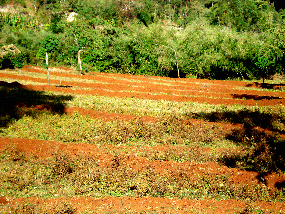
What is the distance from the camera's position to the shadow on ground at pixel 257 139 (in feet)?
31.6

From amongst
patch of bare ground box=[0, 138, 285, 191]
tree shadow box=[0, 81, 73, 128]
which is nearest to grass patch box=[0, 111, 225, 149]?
tree shadow box=[0, 81, 73, 128]

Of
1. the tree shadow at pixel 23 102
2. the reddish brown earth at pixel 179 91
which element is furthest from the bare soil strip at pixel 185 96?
the tree shadow at pixel 23 102

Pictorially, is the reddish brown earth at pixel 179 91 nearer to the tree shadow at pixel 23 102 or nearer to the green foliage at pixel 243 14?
the tree shadow at pixel 23 102

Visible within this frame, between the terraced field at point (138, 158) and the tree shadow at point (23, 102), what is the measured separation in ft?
0.25

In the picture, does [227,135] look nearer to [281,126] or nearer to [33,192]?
[281,126]

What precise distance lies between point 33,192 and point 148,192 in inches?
113

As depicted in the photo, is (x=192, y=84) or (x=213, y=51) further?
(x=213, y=51)

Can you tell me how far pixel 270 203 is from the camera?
24.0 ft

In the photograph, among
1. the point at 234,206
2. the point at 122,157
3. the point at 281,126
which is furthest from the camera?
the point at 281,126

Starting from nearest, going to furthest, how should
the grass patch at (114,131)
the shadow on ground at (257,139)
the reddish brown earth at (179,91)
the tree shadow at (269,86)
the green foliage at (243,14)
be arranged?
the shadow on ground at (257,139), the grass patch at (114,131), the reddish brown earth at (179,91), the tree shadow at (269,86), the green foliage at (243,14)

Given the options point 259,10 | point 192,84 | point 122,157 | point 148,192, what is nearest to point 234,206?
point 148,192

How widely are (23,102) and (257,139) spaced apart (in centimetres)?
1136

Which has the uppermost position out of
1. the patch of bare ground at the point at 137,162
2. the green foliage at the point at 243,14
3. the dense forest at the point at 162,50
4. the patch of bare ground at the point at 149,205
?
the green foliage at the point at 243,14

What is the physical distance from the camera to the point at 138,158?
9.70 metres
